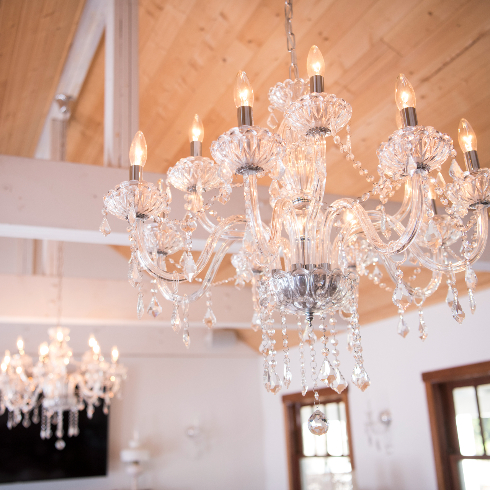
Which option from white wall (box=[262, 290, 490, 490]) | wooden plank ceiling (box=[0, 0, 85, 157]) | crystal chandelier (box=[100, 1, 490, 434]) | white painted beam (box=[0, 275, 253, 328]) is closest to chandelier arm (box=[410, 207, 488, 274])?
crystal chandelier (box=[100, 1, 490, 434])

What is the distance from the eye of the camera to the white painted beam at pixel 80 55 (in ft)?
11.9

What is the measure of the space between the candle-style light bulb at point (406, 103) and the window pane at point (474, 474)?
3868mm

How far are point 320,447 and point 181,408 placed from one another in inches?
71.5

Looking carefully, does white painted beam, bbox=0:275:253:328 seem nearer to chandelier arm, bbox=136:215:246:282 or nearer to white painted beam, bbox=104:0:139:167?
white painted beam, bbox=104:0:139:167

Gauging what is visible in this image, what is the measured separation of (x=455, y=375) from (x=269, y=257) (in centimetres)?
363

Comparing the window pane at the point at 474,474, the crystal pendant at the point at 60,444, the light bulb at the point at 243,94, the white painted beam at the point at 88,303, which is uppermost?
the white painted beam at the point at 88,303

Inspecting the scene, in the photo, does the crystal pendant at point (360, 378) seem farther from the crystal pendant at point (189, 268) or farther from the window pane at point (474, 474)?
the window pane at point (474, 474)

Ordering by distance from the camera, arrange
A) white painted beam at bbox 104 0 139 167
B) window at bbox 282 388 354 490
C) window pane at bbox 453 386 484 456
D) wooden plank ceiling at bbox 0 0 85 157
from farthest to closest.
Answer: window at bbox 282 388 354 490 < window pane at bbox 453 386 484 456 < wooden plank ceiling at bbox 0 0 85 157 < white painted beam at bbox 104 0 139 167

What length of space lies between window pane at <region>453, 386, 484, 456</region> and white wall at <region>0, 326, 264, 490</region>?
11.1ft

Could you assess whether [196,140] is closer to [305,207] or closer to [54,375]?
[305,207]

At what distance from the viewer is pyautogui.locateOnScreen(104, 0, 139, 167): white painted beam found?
2592 millimetres

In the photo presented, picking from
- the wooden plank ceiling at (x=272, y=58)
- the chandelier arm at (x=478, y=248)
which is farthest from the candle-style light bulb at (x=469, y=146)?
the wooden plank ceiling at (x=272, y=58)

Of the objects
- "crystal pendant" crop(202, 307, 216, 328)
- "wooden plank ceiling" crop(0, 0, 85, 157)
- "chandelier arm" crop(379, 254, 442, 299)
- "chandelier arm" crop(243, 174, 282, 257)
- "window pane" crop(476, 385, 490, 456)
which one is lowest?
"window pane" crop(476, 385, 490, 456)

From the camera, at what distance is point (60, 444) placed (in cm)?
599
